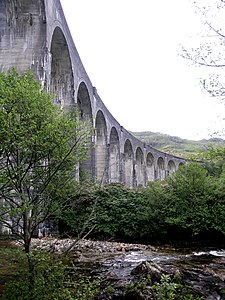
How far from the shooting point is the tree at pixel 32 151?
4379mm

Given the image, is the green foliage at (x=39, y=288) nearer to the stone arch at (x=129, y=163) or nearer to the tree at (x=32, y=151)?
the tree at (x=32, y=151)

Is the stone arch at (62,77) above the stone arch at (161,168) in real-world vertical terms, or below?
above

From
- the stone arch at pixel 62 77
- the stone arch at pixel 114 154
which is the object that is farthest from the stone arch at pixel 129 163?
the stone arch at pixel 62 77

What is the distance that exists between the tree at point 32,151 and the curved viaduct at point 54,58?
0.72 metres

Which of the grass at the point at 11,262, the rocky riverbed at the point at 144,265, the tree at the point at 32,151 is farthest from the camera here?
the rocky riverbed at the point at 144,265

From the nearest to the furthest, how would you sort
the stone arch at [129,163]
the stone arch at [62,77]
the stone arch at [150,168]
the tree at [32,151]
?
the tree at [32,151]
the stone arch at [62,77]
the stone arch at [129,163]
the stone arch at [150,168]

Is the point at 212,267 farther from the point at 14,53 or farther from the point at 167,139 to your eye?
the point at 167,139

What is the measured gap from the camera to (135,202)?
48.1 feet

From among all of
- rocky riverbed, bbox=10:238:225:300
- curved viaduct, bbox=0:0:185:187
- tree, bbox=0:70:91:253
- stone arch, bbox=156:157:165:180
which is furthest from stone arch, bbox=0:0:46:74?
stone arch, bbox=156:157:165:180

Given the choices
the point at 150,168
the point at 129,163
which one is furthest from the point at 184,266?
the point at 150,168

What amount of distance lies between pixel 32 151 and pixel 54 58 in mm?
15558

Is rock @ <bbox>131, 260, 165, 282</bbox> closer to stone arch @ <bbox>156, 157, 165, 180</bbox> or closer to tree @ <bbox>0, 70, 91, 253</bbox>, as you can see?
tree @ <bbox>0, 70, 91, 253</bbox>

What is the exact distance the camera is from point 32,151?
452cm

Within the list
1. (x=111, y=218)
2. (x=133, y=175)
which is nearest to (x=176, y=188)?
(x=111, y=218)
